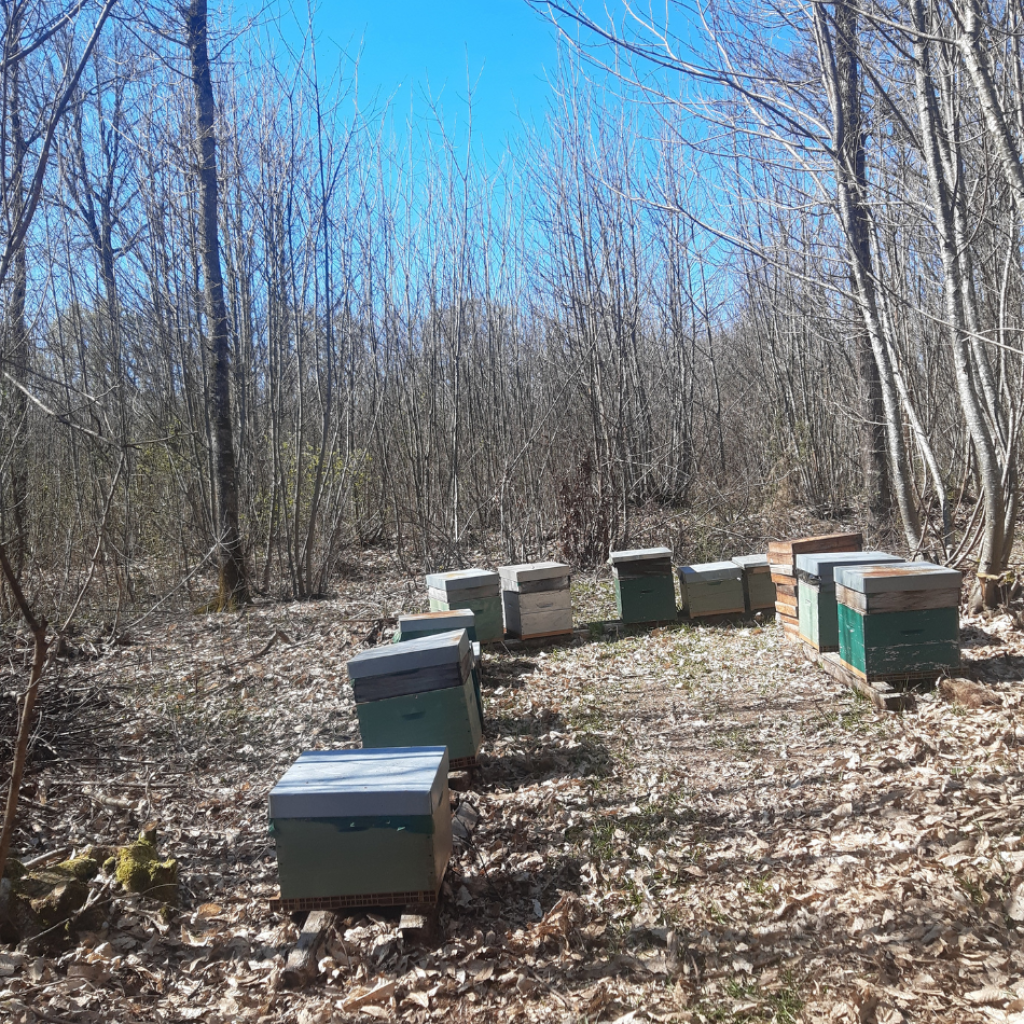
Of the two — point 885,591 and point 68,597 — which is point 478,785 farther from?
point 68,597

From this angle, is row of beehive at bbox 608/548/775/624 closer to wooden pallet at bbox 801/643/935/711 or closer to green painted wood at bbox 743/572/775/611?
green painted wood at bbox 743/572/775/611

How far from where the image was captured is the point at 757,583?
7715 millimetres

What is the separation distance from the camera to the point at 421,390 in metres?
13.1

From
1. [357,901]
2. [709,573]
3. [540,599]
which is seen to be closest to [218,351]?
[540,599]

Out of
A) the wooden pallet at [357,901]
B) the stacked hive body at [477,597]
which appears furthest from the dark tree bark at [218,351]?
the wooden pallet at [357,901]

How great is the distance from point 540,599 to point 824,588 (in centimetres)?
255

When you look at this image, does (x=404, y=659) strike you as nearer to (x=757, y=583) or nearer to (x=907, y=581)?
(x=907, y=581)

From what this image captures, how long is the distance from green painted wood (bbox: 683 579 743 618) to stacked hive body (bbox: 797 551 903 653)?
163 centimetres

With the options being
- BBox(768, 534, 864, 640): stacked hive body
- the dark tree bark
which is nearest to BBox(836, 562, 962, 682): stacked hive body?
BBox(768, 534, 864, 640): stacked hive body

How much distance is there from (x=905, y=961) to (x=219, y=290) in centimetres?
Result: 956

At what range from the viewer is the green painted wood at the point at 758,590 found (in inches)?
304

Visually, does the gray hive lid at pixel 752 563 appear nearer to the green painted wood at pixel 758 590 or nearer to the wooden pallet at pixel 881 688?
the green painted wood at pixel 758 590

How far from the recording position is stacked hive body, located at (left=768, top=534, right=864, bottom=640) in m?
6.40

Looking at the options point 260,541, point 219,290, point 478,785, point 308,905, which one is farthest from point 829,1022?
point 260,541
